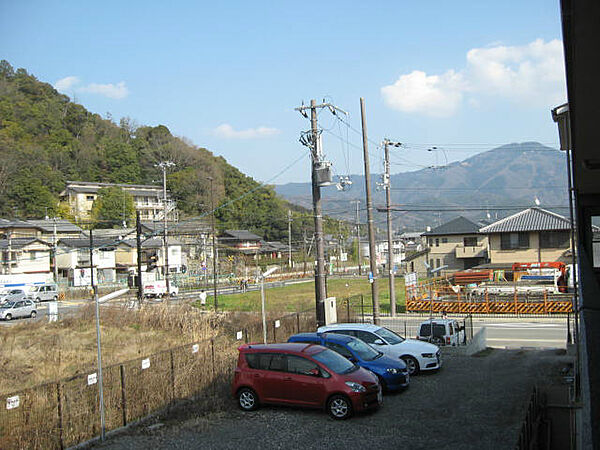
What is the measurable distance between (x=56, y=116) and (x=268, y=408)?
291 ft

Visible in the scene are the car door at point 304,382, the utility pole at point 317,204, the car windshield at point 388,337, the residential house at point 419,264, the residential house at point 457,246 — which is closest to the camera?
the car door at point 304,382

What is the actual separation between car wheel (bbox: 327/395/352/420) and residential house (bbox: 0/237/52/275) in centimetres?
5370

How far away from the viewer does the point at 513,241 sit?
154 ft

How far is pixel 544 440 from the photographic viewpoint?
→ 9.43m

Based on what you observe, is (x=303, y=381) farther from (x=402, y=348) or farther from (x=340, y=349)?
(x=402, y=348)

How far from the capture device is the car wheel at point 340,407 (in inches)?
456

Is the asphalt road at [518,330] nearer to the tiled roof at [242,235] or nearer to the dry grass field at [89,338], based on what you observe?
the dry grass field at [89,338]

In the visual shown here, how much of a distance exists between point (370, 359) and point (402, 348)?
7.75 ft

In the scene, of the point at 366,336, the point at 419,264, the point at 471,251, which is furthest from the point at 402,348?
the point at 419,264

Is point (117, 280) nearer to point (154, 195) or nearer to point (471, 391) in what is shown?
point (154, 195)

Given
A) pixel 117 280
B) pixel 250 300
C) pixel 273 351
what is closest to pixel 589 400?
pixel 273 351

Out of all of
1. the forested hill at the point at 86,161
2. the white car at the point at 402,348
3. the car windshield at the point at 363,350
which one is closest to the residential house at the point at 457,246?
the forested hill at the point at 86,161

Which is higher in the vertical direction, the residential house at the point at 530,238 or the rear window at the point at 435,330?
the residential house at the point at 530,238

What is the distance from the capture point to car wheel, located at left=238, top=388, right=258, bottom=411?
12.6 meters
